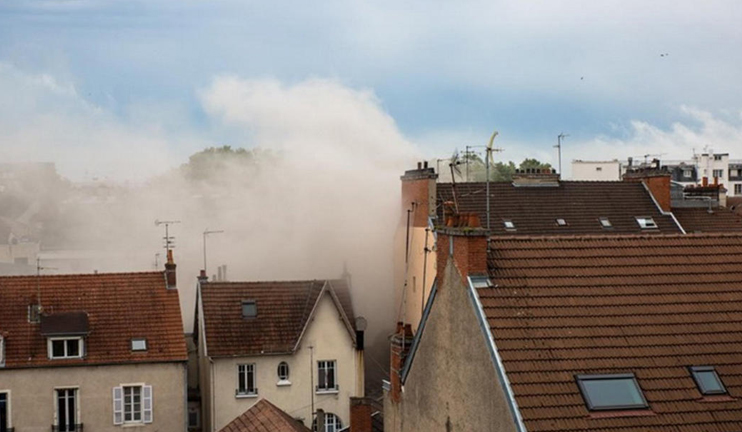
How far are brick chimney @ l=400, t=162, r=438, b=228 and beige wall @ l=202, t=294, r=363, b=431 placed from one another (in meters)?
6.43

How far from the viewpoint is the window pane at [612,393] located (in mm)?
16781

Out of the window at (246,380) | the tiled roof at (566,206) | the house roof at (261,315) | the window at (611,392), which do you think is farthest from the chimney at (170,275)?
the window at (611,392)

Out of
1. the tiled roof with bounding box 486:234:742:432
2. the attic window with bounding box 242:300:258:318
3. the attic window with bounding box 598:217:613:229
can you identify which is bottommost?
the attic window with bounding box 242:300:258:318

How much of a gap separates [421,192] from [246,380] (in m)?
11.6

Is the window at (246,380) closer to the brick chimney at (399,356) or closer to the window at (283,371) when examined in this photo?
the window at (283,371)

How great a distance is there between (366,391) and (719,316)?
27.0 metres

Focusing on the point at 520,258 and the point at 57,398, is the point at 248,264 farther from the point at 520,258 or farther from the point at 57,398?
the point at 520,258

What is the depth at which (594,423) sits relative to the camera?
16.3 m

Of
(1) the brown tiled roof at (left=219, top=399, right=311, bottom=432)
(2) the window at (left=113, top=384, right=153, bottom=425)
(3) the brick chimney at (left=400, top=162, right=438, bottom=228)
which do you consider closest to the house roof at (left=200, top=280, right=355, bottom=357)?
(2) the window at (left=113, top=384, right=153, bottom=425)

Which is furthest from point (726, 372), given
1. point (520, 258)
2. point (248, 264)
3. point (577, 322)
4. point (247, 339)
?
point (248, 264)

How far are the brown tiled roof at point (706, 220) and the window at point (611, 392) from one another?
30.8 metres

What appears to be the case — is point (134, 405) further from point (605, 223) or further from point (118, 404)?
point (605, 223)

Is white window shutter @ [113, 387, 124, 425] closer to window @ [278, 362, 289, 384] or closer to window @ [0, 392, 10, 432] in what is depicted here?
window @ [0, 392, 10, 432]

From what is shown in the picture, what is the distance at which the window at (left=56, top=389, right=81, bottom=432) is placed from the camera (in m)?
34.8
